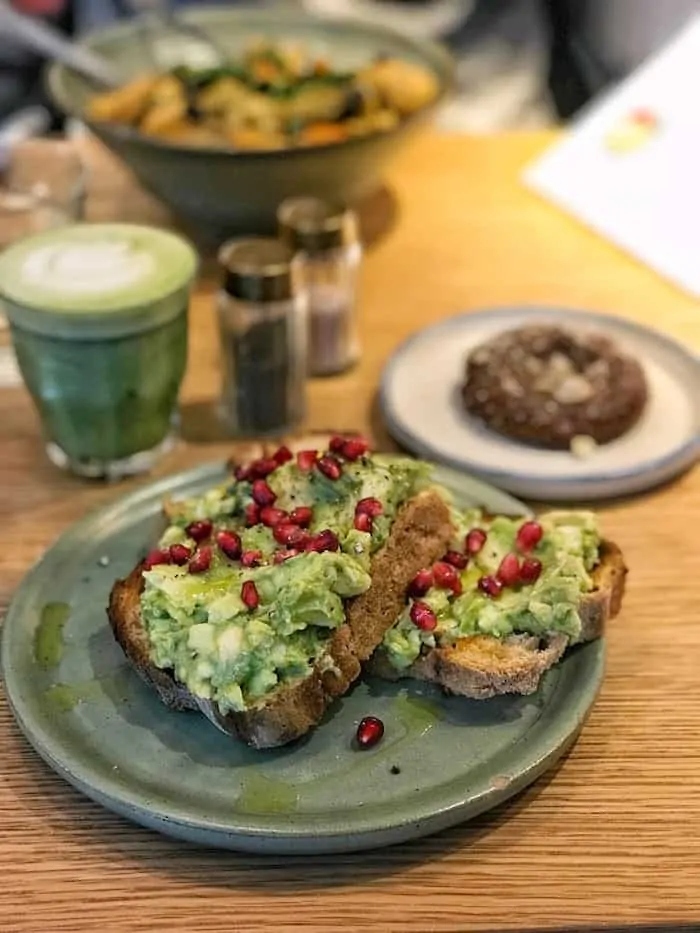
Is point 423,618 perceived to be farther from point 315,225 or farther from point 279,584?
point 315,225

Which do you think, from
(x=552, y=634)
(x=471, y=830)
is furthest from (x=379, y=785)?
(x=552, y=634)

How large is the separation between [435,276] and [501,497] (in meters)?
0.79

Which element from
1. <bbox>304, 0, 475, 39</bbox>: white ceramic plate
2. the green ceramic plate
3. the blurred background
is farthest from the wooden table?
<bbox>304, 0, 475, 39</bbox>: white ceramic plate

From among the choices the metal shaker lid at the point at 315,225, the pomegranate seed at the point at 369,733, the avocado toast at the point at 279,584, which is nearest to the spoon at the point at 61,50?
the metal shaker lid at the point at 315,225

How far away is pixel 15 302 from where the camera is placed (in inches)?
59.6

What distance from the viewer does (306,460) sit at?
1.34 meters

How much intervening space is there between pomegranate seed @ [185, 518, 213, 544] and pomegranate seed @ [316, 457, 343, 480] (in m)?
0.14

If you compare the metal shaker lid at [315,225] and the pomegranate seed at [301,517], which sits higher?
the pomegranate seed at [301,517]

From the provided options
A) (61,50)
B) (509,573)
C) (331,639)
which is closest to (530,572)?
(509,573)

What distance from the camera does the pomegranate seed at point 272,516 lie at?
4.18 feet

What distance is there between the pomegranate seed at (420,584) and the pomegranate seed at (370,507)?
0.08 m

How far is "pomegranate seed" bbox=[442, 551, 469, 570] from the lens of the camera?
1305 millimetres

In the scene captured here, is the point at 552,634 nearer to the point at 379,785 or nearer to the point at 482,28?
the point at 379,785

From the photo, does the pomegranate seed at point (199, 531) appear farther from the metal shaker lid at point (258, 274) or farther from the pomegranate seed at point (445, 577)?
the metal shaker lid at point (258, 274)
